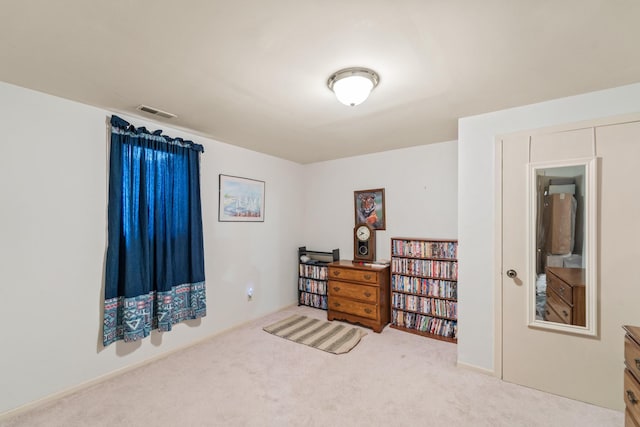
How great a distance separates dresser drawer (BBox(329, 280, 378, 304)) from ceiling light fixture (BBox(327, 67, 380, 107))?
7.60ft

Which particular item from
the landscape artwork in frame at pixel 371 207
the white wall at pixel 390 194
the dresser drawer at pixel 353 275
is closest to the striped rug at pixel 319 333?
the dresser drawer at pixel 353 275

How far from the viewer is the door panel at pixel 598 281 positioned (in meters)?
1.88

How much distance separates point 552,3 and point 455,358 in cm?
277

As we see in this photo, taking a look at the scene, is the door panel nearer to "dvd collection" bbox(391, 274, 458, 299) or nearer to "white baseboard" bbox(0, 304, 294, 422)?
"dvd collection" bbox(391, 274, 458, 299)

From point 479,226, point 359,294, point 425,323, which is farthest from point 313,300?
point 479,226

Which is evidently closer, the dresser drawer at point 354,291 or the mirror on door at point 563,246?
the mirror on door at point 563,246

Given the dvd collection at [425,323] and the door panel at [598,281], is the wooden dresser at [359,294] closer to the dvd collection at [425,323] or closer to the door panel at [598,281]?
the dvd collection at [425,323]

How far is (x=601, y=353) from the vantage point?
194 cm

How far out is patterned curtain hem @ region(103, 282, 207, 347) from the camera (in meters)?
2.28

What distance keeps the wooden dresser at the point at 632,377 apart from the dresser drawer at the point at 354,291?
204 centimetres

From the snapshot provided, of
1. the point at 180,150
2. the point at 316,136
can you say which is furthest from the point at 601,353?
the point at 180,150

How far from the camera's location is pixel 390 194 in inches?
147

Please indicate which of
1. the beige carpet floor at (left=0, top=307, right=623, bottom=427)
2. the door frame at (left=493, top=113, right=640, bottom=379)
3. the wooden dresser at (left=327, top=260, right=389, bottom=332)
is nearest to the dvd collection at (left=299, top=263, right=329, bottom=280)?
the wooden dresser at (left=327, top=260, right=389, bottom=332)

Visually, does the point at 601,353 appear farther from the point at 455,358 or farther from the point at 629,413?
the point at 455,358
